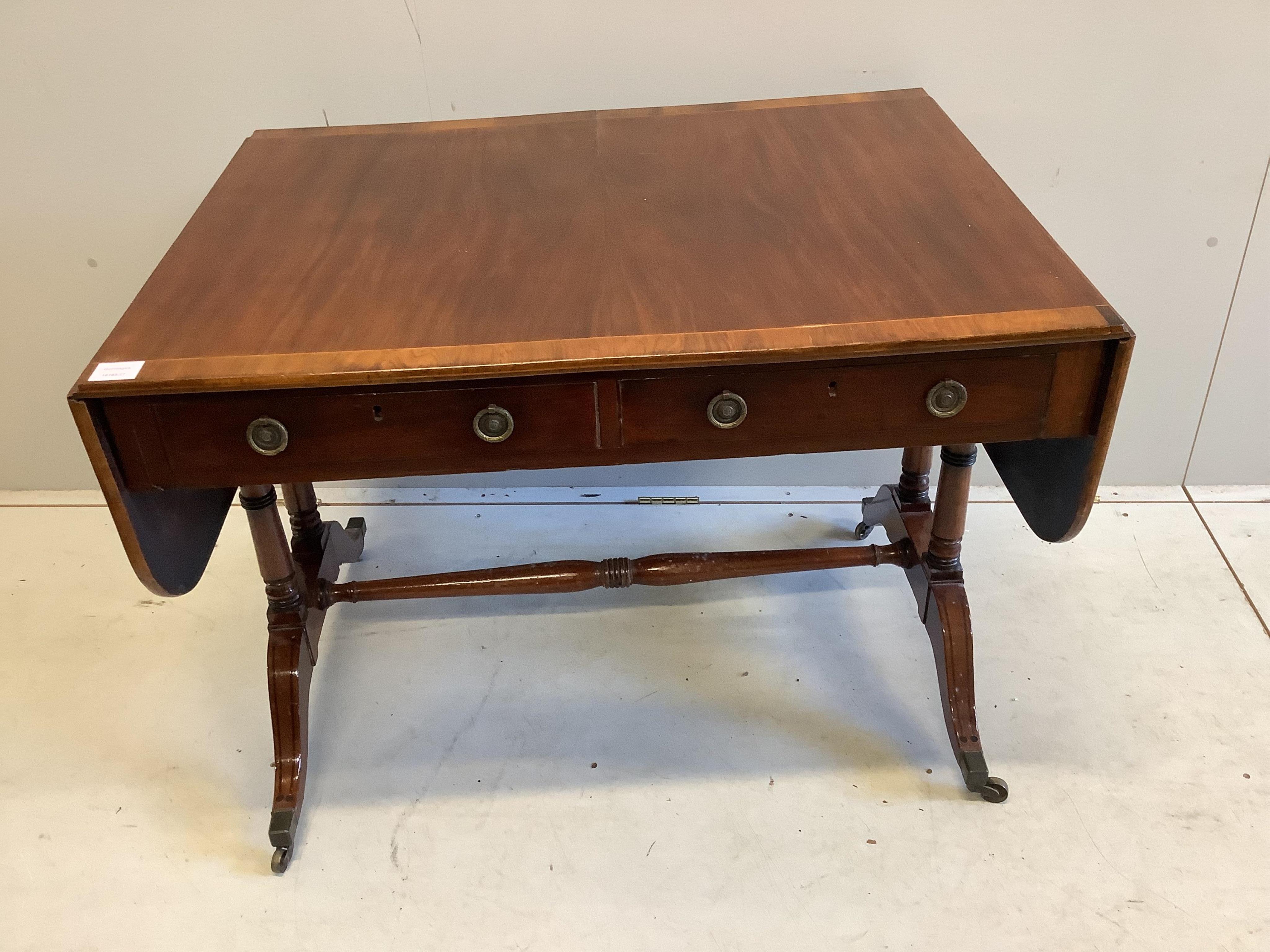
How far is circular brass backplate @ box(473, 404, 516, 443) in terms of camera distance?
4.02 feet

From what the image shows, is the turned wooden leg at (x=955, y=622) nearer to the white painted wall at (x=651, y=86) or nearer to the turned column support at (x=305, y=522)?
the white painted wall at (x=651, y=86)

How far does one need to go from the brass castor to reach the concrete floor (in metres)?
0.03

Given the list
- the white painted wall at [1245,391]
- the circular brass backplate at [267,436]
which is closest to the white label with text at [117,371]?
the circular brass backplate at [267,436]

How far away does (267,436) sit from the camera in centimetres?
123

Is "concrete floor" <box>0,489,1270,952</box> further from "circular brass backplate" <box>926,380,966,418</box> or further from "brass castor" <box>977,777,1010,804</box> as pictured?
"circular brass backplate" <box>926,380,966,418</box>

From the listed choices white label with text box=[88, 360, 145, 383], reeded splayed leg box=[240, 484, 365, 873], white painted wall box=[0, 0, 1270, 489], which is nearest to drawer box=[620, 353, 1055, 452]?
white label with text box=[88, 360, 145, 383]

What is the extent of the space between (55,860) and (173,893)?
0.71ft

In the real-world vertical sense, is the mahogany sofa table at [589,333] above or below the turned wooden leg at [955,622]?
above

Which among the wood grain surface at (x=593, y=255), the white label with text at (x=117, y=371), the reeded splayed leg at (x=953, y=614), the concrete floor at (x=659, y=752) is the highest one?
the wood grain surface at (x=593, y=255)

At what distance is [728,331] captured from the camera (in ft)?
3.90

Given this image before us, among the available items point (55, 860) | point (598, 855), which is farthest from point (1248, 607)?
point (55, 860)

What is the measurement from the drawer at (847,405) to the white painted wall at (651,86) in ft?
2.90

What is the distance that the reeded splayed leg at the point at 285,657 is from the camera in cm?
160

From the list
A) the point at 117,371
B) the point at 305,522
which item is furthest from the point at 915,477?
the point at 117,371
